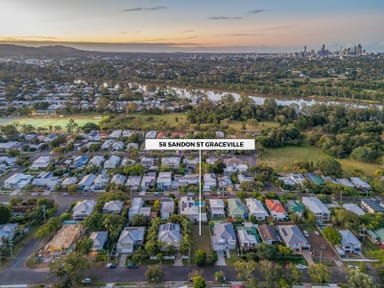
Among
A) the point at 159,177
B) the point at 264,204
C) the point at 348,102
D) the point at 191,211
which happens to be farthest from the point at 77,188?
the point at 348,102

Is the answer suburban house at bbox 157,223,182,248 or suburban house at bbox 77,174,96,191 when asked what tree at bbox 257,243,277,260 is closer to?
suburban house at bbox 157,223,182,248


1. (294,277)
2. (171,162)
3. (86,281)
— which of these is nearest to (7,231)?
(86,281)

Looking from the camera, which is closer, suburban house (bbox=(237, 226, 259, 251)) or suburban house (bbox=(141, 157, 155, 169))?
suburban house (bbox=(237, 226, 259, 251))

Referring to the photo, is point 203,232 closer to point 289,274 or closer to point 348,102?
point 289,274

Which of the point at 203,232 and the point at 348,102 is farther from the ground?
the point at 348,102

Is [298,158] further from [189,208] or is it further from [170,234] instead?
[170,234]

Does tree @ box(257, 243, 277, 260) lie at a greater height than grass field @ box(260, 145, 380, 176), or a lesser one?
lesser

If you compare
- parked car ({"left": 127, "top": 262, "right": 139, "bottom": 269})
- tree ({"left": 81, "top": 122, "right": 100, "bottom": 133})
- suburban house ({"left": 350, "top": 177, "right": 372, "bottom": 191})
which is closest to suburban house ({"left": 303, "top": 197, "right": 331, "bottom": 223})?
suburban house ({"left": 350, "top": 177, "right": 372, "bottom": 191})
